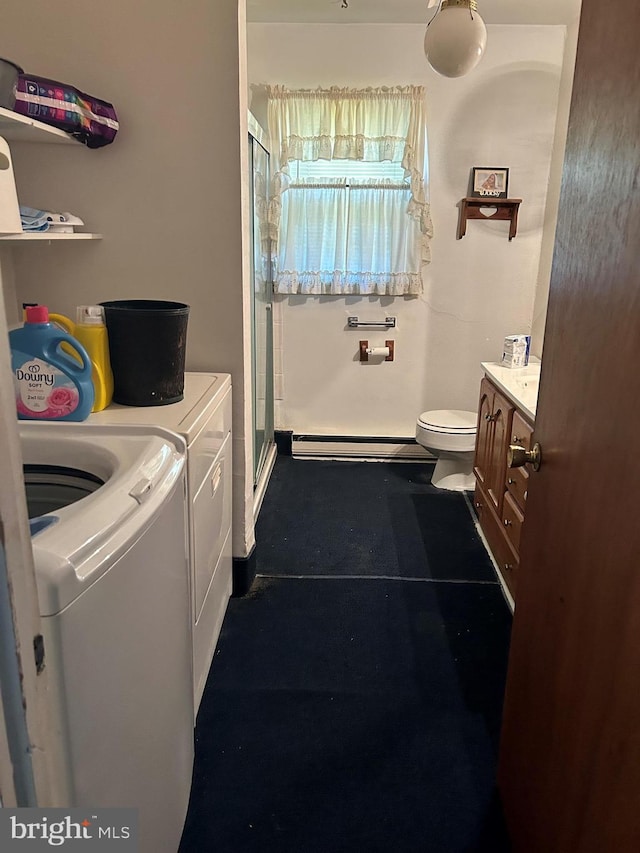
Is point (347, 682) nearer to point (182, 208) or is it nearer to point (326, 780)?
point (326, 780)

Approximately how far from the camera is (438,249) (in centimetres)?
368

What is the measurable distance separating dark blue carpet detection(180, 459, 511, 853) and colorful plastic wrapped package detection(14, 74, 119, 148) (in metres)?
1.67

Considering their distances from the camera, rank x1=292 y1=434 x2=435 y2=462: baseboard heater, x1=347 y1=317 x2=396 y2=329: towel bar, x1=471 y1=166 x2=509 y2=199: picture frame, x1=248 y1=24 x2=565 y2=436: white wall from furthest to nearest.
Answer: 1. x1=292 y1=434 x2=435 y2=462: baseboard heater
2. x1=347 y1=317 x2=396 y2=329: towel bar
3. x1=471 y1=166 x2=509 y2=199: picture frame
4. x1=248 y1=24 x2=565 y2=436: white wall

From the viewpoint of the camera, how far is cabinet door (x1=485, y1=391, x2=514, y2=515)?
103 inches

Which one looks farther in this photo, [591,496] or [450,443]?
[450,443]

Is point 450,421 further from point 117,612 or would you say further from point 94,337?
point 117,612

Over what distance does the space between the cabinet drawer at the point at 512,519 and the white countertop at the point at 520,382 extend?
13.9 inches

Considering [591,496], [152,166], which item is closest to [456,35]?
[152,166]

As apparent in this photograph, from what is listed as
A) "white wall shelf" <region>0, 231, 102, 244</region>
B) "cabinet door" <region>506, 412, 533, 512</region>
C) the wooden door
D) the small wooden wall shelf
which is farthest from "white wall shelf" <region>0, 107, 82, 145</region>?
the small wooden wall shelf

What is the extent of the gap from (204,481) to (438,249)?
8.06ft

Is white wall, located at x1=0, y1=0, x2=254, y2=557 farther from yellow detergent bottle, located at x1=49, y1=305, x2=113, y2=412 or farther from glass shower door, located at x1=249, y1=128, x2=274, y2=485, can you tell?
glass shower door, located at x1=249, y1=128, x2=274, y2=485

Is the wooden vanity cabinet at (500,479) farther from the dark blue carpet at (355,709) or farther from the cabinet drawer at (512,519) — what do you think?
the dark blue carpet at (355,709)
